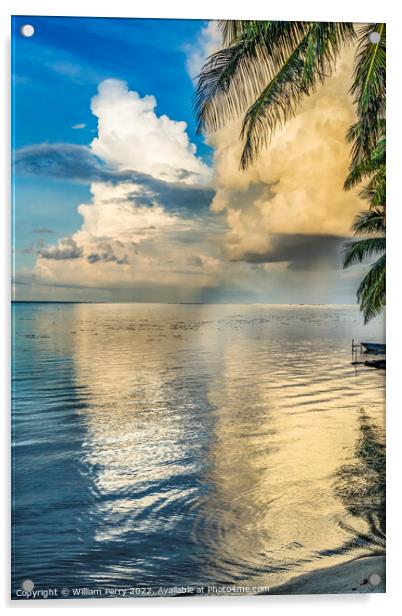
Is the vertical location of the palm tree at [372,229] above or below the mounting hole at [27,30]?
below

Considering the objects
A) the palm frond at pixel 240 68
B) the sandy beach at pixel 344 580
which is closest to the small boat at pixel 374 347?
the sandy beach at pixel 344 580

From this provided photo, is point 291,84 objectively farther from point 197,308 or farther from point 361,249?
point 197,308

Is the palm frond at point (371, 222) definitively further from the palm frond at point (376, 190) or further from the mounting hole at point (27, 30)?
the mounting hole at point (27, 30)

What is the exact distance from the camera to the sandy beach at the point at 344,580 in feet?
9.90

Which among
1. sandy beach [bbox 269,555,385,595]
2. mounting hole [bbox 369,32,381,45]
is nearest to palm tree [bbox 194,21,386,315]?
mounting hole [bbox 369,32,381,45]

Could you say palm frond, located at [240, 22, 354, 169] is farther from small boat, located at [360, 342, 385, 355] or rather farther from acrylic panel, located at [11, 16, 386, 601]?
small boat, located at [360, 342, 385, 355]

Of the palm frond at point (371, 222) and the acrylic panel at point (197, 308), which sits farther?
the palm frond at point (371, 222)

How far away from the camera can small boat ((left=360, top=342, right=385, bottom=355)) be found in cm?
320

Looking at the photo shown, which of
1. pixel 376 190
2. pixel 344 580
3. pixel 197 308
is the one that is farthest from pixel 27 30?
pixel 344 580

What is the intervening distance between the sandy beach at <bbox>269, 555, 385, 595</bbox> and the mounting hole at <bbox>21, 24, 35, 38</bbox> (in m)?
2.92

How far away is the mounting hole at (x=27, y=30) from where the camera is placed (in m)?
3.06

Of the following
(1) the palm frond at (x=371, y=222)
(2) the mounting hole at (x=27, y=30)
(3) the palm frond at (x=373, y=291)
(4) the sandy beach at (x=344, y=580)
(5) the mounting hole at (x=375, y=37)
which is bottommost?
(4) the sandy beach at (x=344, y=580)

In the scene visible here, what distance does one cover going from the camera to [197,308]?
3213 mm

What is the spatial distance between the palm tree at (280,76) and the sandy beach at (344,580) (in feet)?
6.41
